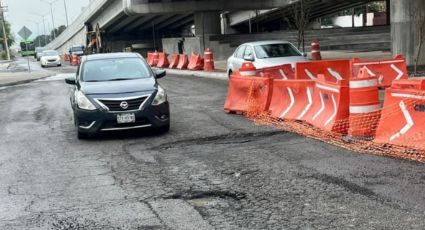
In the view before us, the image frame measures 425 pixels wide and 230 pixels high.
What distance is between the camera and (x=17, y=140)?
10719mm

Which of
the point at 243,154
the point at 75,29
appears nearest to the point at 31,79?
the point at 243,154

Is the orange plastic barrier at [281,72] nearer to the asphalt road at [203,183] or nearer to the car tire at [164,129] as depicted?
the asphalt road at [203,183]

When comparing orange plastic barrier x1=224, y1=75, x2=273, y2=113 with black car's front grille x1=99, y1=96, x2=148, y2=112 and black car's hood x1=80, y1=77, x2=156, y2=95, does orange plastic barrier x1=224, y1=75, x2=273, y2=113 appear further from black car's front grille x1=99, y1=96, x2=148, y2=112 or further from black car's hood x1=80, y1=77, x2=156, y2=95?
black car's front grille x1=99, y1=96, x2=148, y2=112

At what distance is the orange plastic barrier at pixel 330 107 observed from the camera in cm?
929

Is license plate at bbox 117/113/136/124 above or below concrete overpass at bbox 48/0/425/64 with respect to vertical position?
below

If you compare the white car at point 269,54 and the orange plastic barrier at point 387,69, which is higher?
the white car at point 269,54

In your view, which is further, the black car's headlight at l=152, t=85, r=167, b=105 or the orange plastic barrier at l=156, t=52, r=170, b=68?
the orange plastic barrier at l=156, t=52, r=170, b=68

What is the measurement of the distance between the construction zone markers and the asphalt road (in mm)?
444

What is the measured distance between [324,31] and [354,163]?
123 feet

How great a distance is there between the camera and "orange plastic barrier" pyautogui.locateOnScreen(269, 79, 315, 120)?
10.8 meters

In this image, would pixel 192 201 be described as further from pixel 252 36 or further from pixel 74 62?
pixel 74 62

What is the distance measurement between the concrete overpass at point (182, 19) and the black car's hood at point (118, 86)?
12385 mm

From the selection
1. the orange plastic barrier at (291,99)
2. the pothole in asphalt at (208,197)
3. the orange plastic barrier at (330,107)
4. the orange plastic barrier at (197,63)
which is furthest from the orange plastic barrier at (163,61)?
the pothole in asphalt at (208,197)

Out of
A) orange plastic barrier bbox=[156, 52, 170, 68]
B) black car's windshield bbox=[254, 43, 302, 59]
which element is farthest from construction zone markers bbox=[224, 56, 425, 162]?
orange plastic barrier bbox=[156, 52, 170, 68]
